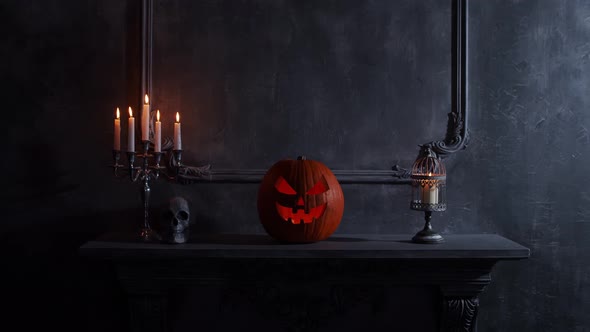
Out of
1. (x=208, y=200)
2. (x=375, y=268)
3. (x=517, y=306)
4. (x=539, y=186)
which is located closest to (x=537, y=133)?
(x=539, y=186)

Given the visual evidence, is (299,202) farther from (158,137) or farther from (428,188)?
(158,137)

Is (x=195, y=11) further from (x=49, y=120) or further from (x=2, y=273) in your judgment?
(x=2, y=273)

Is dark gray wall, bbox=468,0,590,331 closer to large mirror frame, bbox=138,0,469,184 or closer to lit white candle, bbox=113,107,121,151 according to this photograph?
large mirror frame, bbox=138,0,469,184

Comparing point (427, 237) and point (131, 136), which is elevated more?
point (131, 136)

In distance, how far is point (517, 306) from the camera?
2.62m

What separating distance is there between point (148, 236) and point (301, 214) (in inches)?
25.6

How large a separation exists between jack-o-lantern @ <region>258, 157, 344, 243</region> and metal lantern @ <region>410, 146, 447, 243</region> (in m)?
0.35

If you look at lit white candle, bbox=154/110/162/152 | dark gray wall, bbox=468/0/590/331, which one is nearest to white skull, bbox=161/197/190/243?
lit white candle, bbox=154/110/162/152

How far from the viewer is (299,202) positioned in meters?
2.20

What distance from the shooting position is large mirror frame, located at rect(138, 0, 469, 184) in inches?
100

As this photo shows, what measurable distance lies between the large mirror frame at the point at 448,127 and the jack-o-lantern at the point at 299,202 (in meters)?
0.33

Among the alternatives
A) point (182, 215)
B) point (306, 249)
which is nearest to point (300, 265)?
point (306, 249)

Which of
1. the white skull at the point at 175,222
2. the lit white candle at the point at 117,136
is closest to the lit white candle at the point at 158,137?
the lit white candle at the point at 117,136

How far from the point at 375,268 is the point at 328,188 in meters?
0.39
